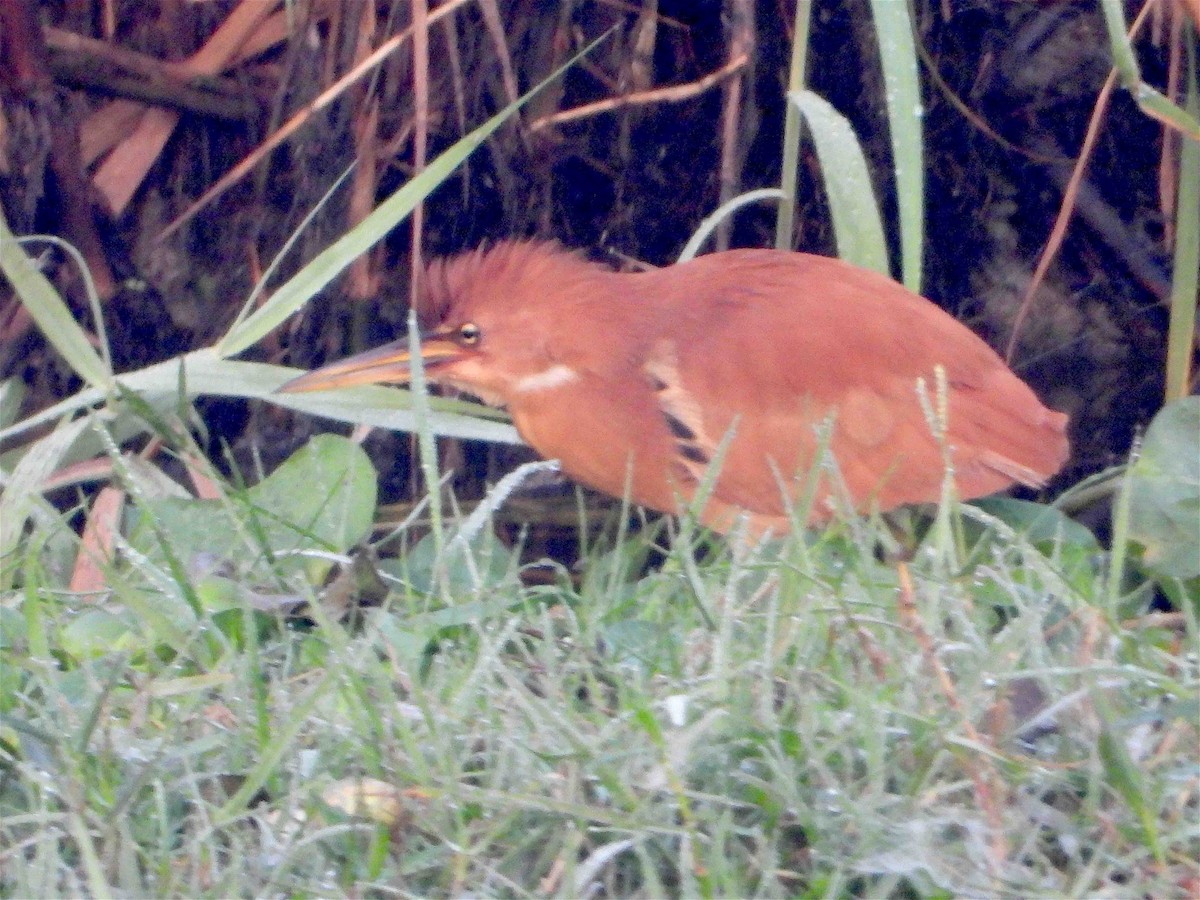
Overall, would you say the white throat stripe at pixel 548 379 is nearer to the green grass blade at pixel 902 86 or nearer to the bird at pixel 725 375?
the bird at pixel 725 375

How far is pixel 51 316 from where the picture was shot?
114 inches

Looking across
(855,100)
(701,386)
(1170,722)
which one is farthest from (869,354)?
(1170,722)

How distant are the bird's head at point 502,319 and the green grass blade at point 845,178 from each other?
0.50 m

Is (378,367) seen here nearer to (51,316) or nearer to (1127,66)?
(51,316)

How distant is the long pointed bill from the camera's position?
3098 mm

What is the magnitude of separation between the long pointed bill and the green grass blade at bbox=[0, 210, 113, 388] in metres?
0.36

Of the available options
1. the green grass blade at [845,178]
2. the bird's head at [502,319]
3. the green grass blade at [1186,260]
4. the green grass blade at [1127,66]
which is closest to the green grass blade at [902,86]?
the green grass blade at [845,178]

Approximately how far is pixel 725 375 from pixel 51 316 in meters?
1.25

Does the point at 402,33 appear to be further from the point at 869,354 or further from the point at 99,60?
the point at 869,354

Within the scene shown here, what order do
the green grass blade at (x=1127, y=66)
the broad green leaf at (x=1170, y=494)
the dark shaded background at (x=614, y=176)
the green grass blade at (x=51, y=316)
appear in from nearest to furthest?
the broad green leaf at (x=1170, y=494) → the green grass blade at (x=1127, y=66) → the green grass blade at (x=51, y=316) → the dark shaded background at (x=614, y=176)

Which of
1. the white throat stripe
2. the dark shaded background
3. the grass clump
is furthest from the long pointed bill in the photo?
the grass clump

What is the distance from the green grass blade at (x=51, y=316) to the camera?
288 centimetres

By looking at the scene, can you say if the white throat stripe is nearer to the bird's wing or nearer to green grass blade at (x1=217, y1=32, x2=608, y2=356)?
the bird's wing

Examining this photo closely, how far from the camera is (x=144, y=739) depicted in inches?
75.4
